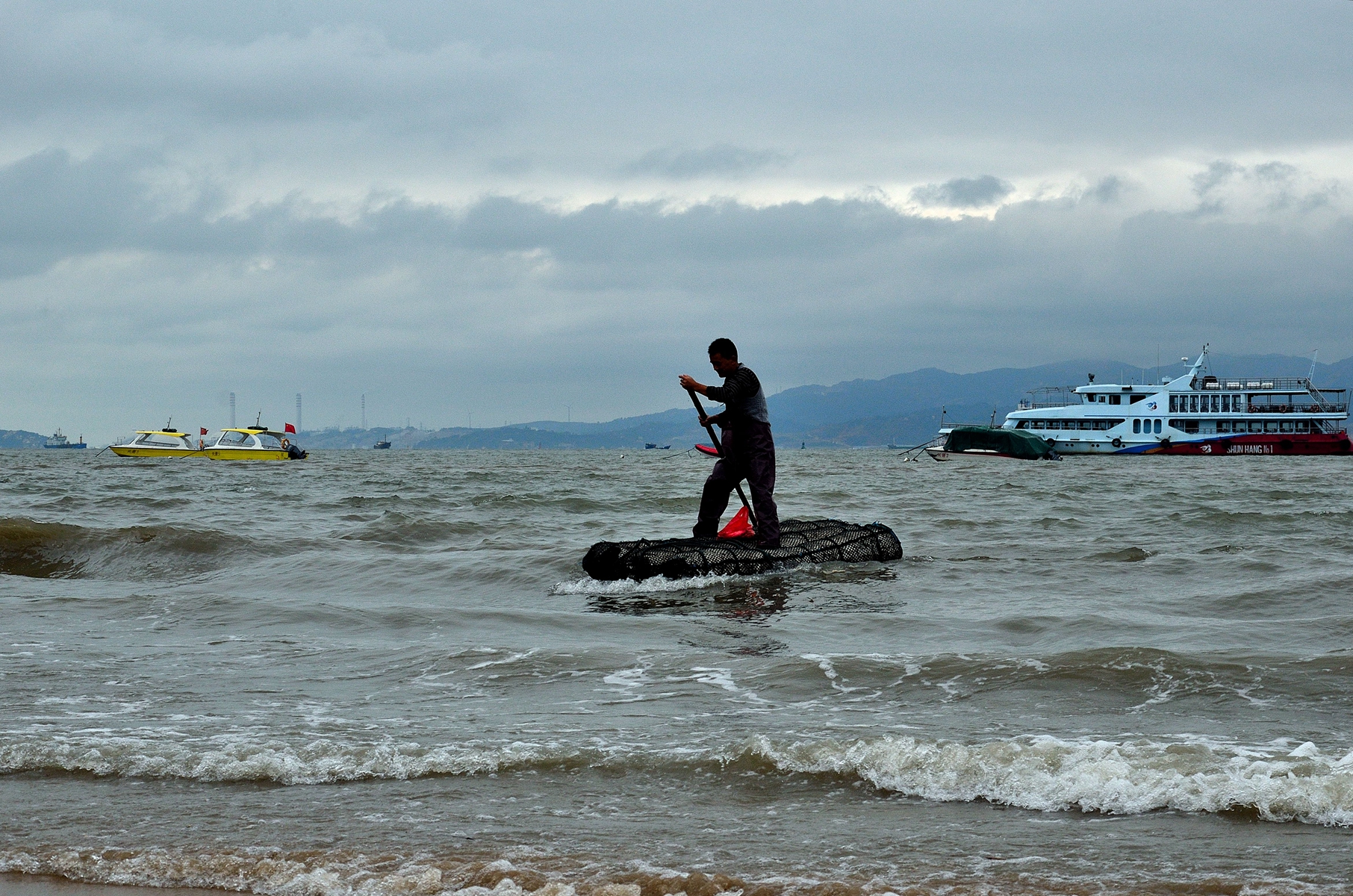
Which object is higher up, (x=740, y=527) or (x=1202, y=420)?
(x=1202, y=420)

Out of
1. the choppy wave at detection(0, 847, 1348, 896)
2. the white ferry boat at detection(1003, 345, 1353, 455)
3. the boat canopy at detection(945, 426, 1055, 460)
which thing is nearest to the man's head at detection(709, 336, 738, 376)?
the choppy wave at detection(0, 847, 1348, 896)

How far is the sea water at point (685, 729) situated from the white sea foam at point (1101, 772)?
0.02 m

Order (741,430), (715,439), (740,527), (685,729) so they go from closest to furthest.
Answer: (685,729) → (741,430) → (715,439) → (740,527)

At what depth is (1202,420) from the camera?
7662 cm

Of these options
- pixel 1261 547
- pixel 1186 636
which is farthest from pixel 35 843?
pixel 1261 547

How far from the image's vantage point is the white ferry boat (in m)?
75.0

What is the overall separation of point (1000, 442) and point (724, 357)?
58477mm

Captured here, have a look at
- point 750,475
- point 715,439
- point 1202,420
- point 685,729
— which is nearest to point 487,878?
point 685,729

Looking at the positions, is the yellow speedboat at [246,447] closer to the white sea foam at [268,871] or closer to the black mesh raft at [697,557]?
the black mesh raft at [697,557]

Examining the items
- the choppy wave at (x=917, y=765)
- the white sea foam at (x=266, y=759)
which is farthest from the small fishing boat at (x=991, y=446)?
the white sea foam at (x=266, y=759)

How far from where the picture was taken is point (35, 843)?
3.99 m

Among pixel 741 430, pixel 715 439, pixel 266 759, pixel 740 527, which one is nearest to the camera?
pixel 266 759

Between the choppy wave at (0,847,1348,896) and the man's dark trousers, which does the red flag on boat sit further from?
the choppy wave at (0,847,1348,896)

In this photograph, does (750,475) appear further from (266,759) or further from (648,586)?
(266,759)
